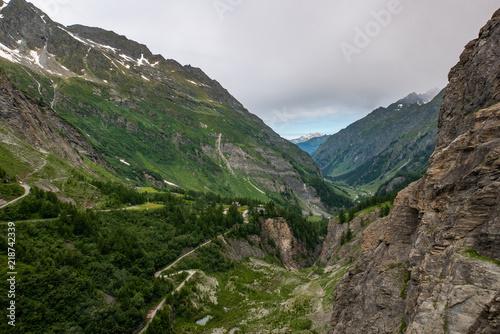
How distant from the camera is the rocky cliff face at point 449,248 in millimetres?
14141

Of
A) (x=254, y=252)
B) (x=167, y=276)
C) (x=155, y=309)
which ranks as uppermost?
(x=167, y=276)

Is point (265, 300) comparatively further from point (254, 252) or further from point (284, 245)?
point (284, 245)

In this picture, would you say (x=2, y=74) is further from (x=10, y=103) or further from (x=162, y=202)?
(x=162, y=202)

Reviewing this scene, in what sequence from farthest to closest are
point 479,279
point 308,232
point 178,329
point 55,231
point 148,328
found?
point 308,232 < point 55,231 < point 178,329 < point 148,328 < point 479,279

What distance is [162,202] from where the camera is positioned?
347 ft

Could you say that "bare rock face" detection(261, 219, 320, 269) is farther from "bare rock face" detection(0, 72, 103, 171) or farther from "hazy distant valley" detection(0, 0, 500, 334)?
"bare rock face" detection(0, 72, 103, 171)

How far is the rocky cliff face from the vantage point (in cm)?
1414

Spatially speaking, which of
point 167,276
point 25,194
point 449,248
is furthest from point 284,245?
point 449,248

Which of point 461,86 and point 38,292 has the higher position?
point 461,86

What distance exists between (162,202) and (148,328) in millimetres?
66924

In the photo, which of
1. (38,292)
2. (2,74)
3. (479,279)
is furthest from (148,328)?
(2,74)

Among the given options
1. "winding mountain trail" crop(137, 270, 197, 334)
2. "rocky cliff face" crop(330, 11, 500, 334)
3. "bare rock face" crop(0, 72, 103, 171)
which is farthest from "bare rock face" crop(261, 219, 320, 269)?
"bare rock face" crop(0, 72, 103, 171)

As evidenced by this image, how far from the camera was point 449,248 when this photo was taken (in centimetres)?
1738

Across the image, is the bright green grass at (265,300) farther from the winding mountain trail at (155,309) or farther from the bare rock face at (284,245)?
the bare rock face at (284,245)
